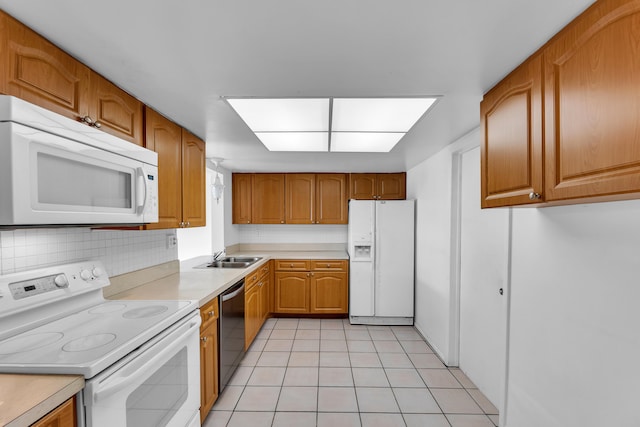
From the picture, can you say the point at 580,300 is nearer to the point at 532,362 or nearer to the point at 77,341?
the point at 532,362

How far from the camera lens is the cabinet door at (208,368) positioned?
6.23 feet

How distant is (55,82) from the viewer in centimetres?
119

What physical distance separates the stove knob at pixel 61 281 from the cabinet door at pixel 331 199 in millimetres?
3119

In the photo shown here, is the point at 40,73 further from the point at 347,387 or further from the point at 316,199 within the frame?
the point at 316,199

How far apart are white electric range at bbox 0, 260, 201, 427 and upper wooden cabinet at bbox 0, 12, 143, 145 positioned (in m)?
0.76

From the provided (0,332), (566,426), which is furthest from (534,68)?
(0,332)

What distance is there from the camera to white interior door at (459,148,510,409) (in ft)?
6.71

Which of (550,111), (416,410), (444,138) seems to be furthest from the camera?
(444,138)

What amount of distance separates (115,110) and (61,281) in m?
0.89

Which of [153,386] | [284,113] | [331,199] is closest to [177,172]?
[284,113]

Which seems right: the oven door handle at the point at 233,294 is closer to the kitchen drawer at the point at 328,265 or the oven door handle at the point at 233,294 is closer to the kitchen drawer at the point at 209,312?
the kitchen drawer at the point at 209,312

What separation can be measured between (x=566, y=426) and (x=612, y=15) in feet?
5.27

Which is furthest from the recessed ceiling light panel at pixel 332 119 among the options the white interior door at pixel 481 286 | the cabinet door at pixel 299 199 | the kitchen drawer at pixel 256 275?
the cabinet door at pixel 299 199

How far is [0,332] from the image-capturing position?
1.19 metres
